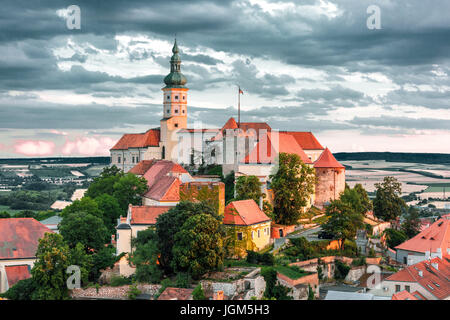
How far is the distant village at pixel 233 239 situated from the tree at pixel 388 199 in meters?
0.11

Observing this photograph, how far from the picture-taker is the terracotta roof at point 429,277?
130ft

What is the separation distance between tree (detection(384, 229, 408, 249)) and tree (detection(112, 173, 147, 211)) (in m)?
25.4

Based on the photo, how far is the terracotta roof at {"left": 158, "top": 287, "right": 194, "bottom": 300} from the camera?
104 feet

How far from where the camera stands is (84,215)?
44281 millimetres

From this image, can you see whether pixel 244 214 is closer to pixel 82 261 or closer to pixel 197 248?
pixel 197 248

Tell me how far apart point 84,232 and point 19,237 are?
7.05m

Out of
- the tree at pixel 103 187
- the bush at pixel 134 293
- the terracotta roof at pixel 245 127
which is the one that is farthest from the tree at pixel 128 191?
the bush at pixel 134 293

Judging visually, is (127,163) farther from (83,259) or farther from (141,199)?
(83,259)

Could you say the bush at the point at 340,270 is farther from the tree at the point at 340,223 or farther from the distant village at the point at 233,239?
the tree at the point at 340,223

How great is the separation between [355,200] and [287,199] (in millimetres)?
9533

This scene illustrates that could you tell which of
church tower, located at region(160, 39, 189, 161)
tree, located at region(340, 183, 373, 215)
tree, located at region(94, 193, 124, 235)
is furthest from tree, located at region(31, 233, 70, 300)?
church tower, located at region(160, 39, 189, 161)

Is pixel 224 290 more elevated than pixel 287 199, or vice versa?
pixel 287 199

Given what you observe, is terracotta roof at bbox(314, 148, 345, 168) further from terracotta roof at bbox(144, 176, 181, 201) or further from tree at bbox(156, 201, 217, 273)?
tree at bbox(156, 201, 217, 273)
